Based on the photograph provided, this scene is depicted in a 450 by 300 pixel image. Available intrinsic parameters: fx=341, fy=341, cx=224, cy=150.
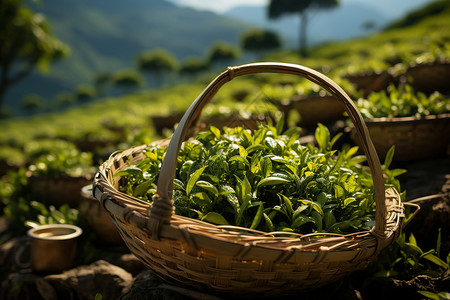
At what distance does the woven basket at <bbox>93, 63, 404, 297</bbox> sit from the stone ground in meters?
0.22

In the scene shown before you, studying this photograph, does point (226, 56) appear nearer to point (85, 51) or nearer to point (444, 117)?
point (444, 117)

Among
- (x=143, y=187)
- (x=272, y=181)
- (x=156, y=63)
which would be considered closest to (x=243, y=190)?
(x=272, y=181)

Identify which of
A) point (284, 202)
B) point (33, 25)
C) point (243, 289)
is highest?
point (33, 25)

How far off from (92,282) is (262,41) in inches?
1751

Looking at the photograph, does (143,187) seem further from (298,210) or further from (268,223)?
(298,210)

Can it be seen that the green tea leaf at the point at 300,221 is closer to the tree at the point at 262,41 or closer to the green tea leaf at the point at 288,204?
the green tea leaf at the point at 288,204

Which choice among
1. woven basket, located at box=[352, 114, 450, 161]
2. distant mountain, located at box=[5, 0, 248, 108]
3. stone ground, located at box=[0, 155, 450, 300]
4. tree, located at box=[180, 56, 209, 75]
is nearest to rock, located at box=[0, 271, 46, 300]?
stone ground, located at box=[0, 155, 450, 300]

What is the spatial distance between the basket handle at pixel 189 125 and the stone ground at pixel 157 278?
1.53 ft

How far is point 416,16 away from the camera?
24.0 meters

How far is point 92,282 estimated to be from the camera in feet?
7.23

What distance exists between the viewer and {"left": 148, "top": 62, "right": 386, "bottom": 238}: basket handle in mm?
1192

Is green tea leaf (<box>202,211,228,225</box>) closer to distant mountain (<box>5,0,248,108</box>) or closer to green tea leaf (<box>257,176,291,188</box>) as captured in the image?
green tea leaf (<box>257,176,291,188</box>)

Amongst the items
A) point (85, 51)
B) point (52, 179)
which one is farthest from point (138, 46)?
point (52, 179)

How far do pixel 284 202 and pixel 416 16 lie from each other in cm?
2786
